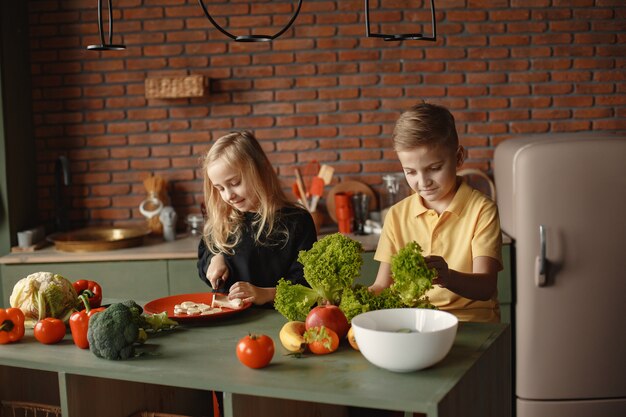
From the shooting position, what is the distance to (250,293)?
104 inches

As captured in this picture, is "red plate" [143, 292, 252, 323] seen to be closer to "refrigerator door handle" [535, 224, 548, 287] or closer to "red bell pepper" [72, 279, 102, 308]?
"red bell pepper" [72, 279, 102, 308]

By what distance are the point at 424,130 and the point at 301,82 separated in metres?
2.37

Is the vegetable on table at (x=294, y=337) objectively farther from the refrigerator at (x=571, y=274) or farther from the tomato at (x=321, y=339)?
the refrigerator at (x=571, y=274)

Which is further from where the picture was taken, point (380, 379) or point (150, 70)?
point (150, 70)

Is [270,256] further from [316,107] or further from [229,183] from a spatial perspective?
[316,107]

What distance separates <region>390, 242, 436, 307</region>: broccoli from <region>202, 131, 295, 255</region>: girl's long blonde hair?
40.7 inches

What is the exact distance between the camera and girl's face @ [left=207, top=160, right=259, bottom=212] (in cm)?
289

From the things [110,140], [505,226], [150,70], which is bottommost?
[505,226]

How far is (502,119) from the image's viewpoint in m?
4.62

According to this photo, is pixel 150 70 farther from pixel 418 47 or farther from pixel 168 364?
pixel 168 364

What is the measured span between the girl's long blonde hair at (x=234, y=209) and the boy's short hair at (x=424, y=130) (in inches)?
28.1

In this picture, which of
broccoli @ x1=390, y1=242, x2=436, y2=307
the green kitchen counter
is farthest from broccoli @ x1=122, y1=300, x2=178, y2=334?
broccoli @ x1=390, y1=242, x2=436, y2=307

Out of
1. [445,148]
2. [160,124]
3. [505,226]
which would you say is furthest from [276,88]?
[445,148]

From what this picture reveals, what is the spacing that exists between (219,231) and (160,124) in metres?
1.88
